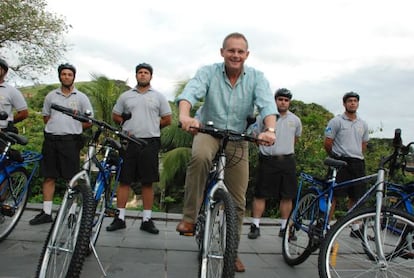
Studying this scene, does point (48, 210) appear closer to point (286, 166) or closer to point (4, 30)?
point (286, 166)

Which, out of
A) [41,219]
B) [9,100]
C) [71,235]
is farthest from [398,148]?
[9,100]

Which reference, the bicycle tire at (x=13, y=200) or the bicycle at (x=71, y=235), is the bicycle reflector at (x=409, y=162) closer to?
the bicycle at (x=71, y=235)

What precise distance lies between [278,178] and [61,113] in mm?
2849

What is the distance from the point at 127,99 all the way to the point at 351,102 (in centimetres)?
291

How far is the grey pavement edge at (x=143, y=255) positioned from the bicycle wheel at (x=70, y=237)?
0.71 metres

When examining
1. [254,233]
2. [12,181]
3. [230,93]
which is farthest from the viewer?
[254,233]

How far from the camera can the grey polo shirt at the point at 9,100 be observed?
176 inches

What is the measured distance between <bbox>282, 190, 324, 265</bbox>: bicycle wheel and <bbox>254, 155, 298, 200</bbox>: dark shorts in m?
0.85

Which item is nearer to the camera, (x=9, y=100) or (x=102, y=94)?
(x=9, y=100)

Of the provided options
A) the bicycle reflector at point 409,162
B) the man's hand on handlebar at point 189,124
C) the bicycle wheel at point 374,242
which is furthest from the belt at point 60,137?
the bicycle reflector at point 409,162

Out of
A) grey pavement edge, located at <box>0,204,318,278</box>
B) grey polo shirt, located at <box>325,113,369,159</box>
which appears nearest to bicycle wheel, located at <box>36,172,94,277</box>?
grey pavement edge, located at <box>0,204,318,278</box>

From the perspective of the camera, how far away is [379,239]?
2768 mm

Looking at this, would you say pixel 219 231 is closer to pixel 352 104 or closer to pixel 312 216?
pixel 312 216

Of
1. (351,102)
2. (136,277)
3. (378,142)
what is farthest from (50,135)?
(378,142)
